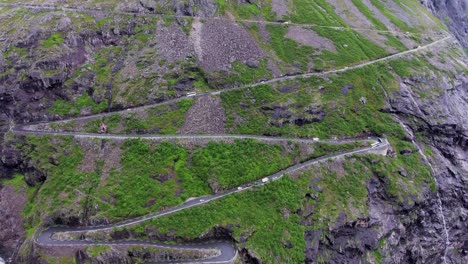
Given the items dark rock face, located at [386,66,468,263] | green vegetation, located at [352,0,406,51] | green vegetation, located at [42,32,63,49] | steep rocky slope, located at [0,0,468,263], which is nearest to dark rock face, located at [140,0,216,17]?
steep rocky slope, located at [0,0,468,263]

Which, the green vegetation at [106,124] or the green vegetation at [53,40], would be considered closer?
the green vegetation at [106,124]

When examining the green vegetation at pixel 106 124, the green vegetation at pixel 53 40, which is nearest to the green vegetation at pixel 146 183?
the green vegetation at pixel 106 124

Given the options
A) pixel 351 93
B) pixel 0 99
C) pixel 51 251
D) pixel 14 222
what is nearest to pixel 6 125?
pixel 0 99

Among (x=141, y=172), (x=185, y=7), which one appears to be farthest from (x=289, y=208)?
(x=185, y=7)

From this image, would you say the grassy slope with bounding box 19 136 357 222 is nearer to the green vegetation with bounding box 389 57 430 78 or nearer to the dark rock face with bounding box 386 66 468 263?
the dark rock face with bounding box 386 66 468 263

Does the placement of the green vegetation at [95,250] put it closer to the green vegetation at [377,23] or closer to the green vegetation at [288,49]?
the green vegetation at [288,49]

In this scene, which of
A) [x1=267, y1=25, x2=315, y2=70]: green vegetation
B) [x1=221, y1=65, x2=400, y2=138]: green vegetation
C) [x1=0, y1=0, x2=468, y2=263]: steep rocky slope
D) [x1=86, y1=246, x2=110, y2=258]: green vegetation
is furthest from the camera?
[x1=267, y1=25, x2=315, y2=70]: green vegetation

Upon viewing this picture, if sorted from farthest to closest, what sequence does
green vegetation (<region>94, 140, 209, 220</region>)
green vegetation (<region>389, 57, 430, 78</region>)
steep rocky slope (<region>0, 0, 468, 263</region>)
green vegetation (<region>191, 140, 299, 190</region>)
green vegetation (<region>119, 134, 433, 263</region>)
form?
green vegetation (<region>389, 57, 430, 78</region>), green vegetation (<region>191, 140, 299, 190</region>), steep rocky slope (<region>0, 0, 468, 263</region>), green vegetation (<region>94, 140, 209, 220</region>), green vegetation (<region>119, 134, 433, 263</region>)

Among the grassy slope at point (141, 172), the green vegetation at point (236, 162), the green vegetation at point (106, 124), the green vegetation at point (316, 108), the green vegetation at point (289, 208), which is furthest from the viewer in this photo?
the green vegetation at point (316, 108)
